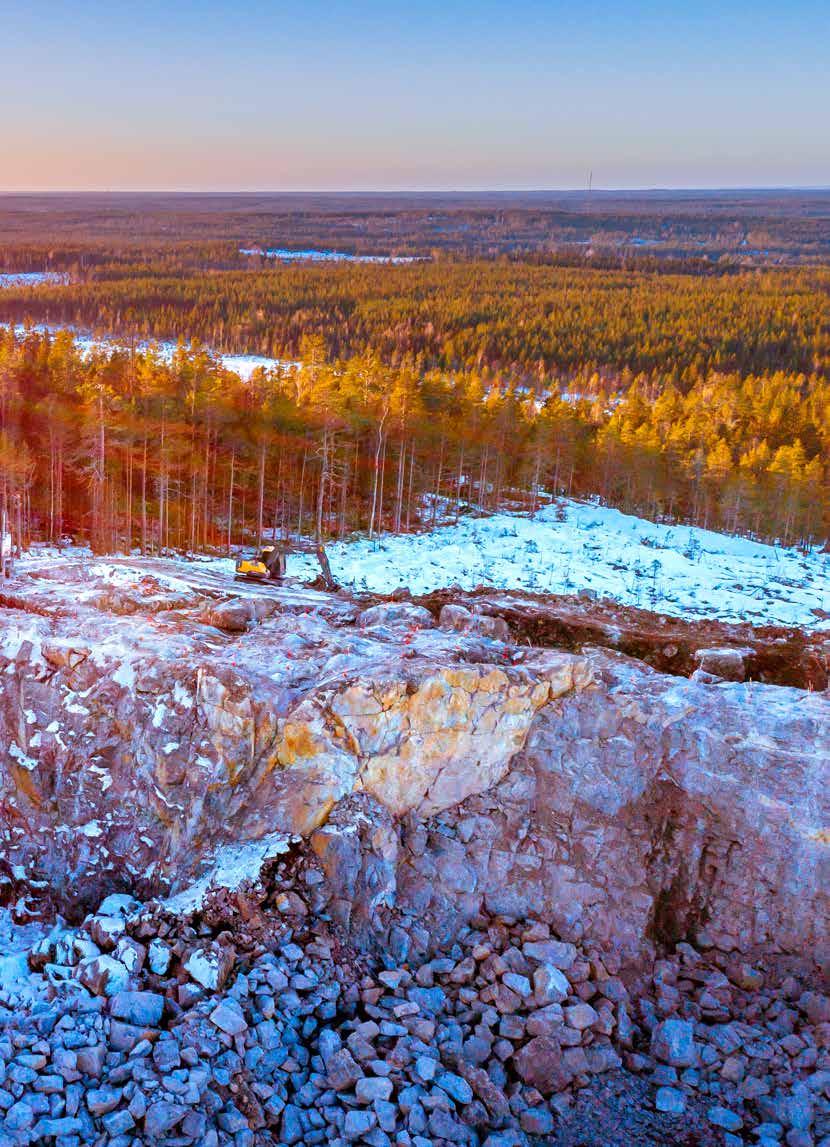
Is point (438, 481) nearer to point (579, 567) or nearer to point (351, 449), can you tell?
point (351, 449)

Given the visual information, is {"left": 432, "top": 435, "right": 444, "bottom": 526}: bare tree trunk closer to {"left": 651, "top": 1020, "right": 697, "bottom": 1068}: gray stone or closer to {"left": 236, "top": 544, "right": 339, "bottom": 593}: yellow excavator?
{"left": 236, "top": 544, "right": 339, "bottom": 593}: yellow excavator

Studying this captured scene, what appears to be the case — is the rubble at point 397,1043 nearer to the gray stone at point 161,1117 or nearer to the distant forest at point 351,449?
the gray stone at point 161,1117

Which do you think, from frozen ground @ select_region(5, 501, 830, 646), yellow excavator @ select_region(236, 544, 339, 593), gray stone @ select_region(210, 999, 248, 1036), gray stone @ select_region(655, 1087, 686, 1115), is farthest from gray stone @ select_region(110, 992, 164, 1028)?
yellow excavator @ select_region(236, 544, 339, 593)

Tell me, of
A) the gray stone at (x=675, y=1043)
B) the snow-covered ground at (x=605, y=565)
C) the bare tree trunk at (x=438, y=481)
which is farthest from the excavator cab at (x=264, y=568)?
the gray stone at (x=675, y=1043)

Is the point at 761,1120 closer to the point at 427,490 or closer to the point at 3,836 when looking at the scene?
the point at 3,836

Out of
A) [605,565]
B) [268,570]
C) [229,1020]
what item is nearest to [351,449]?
[605,565]

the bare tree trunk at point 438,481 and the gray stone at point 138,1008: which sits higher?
the bare tree trunk at point 438,481
